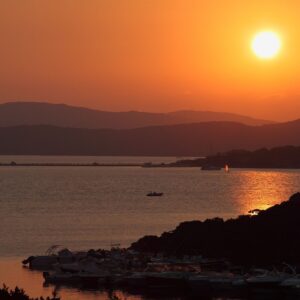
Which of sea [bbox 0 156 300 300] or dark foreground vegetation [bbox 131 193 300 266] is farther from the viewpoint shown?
sea [bbox 0 156 300 300]

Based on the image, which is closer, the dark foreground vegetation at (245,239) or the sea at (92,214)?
the dark foreground vegetation at (245,239)

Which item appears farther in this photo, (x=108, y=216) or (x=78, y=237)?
(x=108, y=216)

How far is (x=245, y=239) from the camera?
44344 mm

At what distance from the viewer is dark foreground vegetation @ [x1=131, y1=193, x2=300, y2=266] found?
140 ft

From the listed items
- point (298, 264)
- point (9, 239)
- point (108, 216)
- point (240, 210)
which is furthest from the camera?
point (240, 210)

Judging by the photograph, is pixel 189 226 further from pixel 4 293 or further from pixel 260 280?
pixel 4 293

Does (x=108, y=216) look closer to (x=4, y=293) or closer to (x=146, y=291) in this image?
(x=146, y=291)

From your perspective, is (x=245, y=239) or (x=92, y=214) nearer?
(x=245, y=239)

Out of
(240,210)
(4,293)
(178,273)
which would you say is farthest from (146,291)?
(240,210)

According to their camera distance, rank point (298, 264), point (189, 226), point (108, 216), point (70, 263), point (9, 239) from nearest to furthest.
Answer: point (298, 264)
point (70, 263)
point (189, 226)
point (9, 239)
point (108, 216)

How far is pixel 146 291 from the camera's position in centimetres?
3884

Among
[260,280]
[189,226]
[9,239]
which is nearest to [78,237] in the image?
[9,239]

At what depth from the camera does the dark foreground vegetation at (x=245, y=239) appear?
42812 millimetres

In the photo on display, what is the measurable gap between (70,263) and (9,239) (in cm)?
1619
